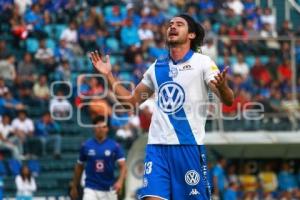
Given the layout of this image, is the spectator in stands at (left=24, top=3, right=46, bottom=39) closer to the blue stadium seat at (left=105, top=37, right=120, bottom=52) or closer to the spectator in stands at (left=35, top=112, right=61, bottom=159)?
the blue stadium seat at (left=105, top=37, right=120, bottom=52)

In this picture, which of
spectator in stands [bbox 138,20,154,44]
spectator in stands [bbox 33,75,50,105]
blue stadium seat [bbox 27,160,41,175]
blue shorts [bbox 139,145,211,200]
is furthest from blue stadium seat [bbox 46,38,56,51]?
blue shorts [bbox 139,145,211,200]

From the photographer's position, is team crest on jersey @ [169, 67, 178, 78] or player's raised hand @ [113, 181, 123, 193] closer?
team crest on jersey @ [169, 67, 178, 78]

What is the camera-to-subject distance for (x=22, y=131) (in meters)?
21.1

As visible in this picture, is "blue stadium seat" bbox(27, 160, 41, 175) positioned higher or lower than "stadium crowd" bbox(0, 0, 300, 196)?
lower

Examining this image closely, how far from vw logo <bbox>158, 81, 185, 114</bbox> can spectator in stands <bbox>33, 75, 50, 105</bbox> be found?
518 inches

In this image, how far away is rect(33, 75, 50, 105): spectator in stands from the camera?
71.8ft

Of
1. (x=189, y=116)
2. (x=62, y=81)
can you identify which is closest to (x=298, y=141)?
(x=62, y=81)

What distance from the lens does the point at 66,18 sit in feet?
80.9

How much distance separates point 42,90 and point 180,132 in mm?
13419

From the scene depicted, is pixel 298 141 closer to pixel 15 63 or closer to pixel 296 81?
pixel 296 81

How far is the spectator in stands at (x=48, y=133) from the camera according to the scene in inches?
843

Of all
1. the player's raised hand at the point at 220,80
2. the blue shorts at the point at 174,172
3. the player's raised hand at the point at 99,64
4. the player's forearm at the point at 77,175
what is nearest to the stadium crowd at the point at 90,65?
the player's forearm at the point at 77,175

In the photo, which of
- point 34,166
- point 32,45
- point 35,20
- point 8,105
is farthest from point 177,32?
point 35,20

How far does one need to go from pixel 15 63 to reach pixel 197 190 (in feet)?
47.1
